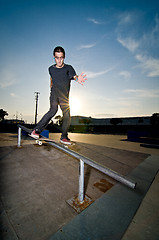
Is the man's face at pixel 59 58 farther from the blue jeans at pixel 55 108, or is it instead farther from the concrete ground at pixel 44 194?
the concrete ground at pixel 44 194

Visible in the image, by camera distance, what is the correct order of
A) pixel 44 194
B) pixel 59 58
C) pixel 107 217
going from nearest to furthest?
pixel 107 217, pixel 44 194, pixel 59 58

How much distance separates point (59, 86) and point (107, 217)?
8.26 ft

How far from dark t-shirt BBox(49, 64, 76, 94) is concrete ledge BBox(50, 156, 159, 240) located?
2283mm

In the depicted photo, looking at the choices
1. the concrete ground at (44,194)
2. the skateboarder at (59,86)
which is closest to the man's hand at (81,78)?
the skateboarder at (59,86)

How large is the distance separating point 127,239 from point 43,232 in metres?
0.99

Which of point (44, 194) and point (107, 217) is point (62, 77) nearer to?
point (44, 194)

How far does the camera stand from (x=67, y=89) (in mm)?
2516

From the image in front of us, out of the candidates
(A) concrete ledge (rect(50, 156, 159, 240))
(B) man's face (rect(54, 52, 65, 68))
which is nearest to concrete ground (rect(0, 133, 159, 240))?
(A) concrete ledge (rect(50, 156, 159, 240))

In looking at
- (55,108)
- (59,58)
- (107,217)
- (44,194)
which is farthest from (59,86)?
(107,217)

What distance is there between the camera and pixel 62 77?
2.48 metres

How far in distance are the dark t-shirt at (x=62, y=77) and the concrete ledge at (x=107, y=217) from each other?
7.49 ft

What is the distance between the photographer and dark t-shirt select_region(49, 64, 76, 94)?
2.47 meters

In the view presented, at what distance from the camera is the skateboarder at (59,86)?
245 cm

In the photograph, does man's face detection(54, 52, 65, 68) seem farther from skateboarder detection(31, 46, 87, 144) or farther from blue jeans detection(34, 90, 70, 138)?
blue jeans detection(34, 90, 70, 138)
